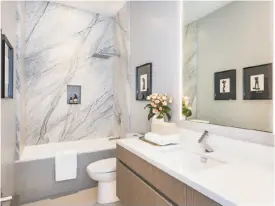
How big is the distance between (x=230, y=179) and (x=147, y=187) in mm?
635

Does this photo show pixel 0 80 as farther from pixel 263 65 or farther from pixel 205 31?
pixel 263 65

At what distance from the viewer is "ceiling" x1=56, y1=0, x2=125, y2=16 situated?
296cm

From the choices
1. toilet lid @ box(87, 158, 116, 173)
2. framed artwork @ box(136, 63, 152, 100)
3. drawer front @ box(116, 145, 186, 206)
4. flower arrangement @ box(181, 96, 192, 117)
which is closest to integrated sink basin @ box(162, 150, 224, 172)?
drawer front @ box(116, 145, 186, 206)

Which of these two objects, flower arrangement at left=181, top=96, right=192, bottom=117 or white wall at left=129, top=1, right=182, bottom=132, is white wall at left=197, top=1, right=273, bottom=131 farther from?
white wall at left=129, top=1, right=182, bottom=132

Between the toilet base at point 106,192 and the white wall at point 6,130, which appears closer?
the white wall at point 6,130

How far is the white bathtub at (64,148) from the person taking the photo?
246cm

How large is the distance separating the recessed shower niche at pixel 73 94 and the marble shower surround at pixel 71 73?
0.20 feet

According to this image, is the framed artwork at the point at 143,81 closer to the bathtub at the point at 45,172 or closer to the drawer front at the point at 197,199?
the bathtub at the point at 45,172

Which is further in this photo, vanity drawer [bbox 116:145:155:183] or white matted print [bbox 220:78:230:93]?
white matted print [bbox 220:78:230:93]

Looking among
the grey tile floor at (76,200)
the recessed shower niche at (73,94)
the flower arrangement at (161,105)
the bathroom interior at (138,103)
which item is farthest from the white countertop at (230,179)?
the recessed shower niche at (73,94)

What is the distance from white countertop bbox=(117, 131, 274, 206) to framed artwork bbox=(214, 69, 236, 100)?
1.44 ft

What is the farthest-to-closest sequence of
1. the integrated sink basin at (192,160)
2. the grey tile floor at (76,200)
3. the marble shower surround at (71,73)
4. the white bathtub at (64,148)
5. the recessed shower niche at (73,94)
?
the recessed shower niche at (73,94) < the marble shower surround at (71,73) < the white bathtub at (64,148) < the grey tile floor at (76,200) < the integrated sink basin at (192,160)

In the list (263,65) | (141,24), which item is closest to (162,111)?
(263,65)

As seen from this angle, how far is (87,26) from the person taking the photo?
3.29 metres
